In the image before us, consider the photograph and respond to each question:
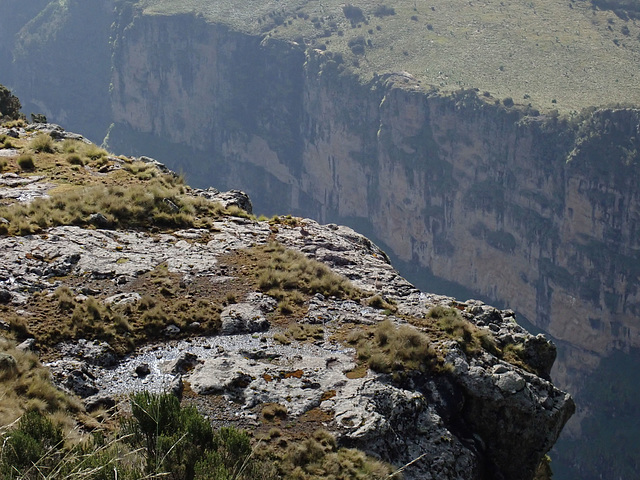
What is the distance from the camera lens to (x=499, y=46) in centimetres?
12612

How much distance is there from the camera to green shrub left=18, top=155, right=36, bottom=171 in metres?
18.5

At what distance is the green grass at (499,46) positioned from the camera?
11275cm

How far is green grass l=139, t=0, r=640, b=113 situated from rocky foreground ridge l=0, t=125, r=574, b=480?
330 feet

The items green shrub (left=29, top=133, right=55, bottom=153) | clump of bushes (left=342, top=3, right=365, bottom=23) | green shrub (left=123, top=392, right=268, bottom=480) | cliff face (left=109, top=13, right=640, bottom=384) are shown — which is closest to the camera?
green shrub (left=123, top=392, right=268, bottom=480)

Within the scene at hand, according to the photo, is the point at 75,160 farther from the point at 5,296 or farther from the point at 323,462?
the point at 323,462

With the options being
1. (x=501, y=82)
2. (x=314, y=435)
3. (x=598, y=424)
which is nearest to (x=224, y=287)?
(x=314, y=435)

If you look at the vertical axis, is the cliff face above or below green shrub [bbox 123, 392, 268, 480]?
below

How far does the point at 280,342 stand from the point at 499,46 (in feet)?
401

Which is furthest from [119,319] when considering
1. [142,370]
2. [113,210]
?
[113,210]

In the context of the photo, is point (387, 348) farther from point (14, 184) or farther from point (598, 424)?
point (598, 424)

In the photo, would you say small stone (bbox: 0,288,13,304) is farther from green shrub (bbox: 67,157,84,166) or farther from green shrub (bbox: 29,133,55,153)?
green shrub (bbox: 29,133,55,153)

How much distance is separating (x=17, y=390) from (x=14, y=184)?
8889 mm

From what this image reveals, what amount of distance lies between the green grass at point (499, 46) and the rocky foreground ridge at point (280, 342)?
10048 cm

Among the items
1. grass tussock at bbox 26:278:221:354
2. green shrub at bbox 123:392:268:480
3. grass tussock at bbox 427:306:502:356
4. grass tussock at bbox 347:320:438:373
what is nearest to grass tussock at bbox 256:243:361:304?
grass tussock at bbox 26:278:221:354
